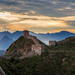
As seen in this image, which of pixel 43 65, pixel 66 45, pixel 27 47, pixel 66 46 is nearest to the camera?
pixel 43 65

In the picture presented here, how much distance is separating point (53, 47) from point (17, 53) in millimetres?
23788

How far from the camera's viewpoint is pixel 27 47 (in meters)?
147

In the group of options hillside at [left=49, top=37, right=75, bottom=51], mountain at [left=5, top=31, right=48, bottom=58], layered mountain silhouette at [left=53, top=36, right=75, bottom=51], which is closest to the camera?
mountain at [left=5, top=31, right=48, bottom=58]

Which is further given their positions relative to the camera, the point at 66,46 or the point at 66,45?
the point at 66,45

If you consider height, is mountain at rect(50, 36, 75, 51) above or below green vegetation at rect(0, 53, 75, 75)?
below

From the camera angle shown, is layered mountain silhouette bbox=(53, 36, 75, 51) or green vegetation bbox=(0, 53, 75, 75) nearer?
green vegetation bbox=(0, 53, 75, 75)

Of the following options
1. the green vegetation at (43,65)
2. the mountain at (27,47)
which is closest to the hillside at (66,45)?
the mountain at (27,47)

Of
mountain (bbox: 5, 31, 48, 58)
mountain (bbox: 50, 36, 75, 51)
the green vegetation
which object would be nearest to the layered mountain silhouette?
mountain (bbox: 50, 36, 75, 51)

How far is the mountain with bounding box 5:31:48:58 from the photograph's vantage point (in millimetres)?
131812

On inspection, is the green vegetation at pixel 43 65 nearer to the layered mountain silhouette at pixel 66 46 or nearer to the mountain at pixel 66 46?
the mountain at pixel 66 46

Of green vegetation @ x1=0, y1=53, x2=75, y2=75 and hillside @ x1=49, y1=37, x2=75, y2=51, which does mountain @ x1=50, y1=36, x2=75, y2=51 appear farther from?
green vegetation @ x1=0, y1=53, x2=75, y2=75

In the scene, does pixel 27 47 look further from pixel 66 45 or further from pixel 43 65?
pixel 43 65

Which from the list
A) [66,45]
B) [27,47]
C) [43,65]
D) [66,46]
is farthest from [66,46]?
[43,65]

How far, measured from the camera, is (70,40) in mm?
175125
